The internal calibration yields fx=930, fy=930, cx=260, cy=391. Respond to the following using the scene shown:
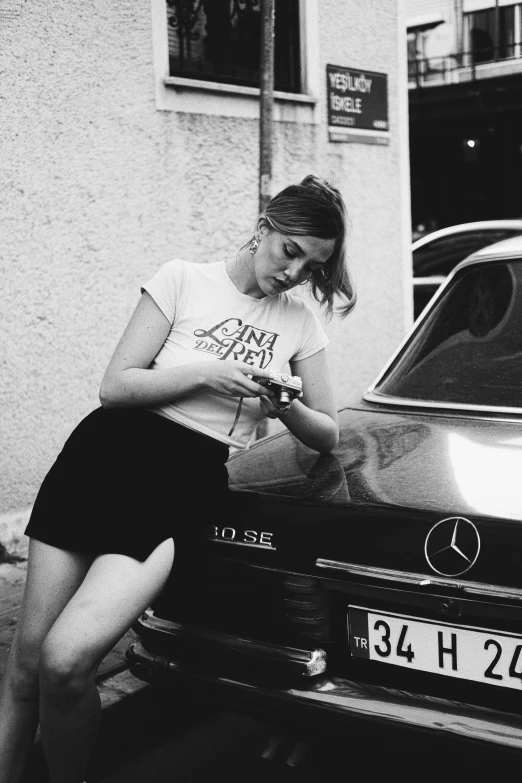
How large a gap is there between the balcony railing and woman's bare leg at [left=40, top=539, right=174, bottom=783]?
22957 mm

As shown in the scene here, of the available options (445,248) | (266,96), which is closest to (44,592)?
(266,96)

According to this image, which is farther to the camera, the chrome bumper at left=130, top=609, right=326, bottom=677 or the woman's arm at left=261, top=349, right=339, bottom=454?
the woman's arm at left=261, top=349, right=339, bottom=454

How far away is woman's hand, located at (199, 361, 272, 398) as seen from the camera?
2.43 metres

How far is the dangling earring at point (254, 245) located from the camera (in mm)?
2629

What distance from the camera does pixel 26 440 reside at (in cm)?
495

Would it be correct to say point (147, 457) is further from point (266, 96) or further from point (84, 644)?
point (266, 96)

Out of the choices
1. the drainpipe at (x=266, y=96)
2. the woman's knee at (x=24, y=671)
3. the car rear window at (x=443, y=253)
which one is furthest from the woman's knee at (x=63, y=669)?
the car rear window at (x=443, y=253)

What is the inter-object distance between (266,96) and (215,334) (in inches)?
97.0

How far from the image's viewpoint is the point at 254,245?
2.64 m

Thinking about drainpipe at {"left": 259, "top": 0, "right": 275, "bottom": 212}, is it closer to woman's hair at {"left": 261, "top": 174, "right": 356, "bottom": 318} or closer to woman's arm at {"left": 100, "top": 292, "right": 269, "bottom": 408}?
woman's hair at {"left": 261, "top": 174, "right": 356, "bottom": 318}

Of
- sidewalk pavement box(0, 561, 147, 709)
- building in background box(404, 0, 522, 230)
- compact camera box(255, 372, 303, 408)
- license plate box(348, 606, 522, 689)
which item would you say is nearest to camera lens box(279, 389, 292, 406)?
compact camera box(255, 372, 303, 408)

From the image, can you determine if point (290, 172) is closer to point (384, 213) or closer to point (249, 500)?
point (384, 213)

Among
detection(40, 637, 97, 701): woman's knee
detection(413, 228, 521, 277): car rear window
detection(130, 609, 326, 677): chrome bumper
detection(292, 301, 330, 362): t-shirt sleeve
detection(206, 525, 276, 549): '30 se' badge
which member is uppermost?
detection(413, 228, 521, 277): car rear window

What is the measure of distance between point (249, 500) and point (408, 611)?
55 cm
